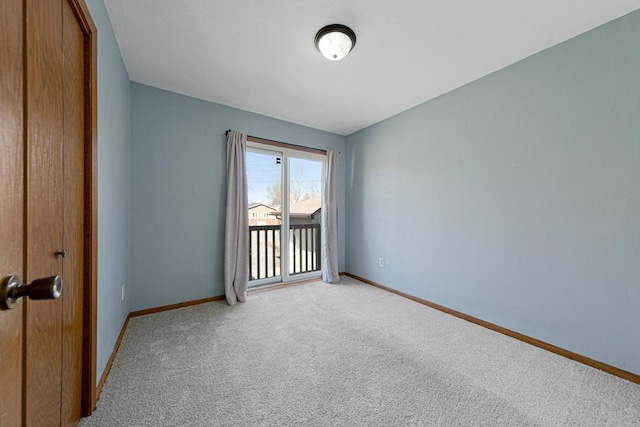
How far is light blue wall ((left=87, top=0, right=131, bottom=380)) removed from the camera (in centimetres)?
149

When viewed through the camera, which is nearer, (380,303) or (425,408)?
(425,408)

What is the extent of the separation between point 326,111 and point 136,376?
3098 mm

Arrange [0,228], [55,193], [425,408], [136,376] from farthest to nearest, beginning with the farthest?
[136,376]
[425,408]
[55,193]
[0,228]

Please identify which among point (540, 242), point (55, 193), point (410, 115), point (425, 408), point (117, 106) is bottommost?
point (425, 408)

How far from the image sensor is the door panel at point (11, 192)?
0.64 meters

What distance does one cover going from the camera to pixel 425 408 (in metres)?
1.37

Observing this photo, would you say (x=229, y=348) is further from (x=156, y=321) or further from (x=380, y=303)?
(x=380, y=303)

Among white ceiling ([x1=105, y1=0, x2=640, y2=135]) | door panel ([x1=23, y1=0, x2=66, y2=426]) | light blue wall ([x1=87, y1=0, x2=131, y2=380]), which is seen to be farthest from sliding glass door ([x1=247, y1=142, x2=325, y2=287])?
door panel ([x1=23, y1=0, x2=66, y2=426])

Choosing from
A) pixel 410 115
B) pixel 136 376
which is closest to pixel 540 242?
pixel 410 115

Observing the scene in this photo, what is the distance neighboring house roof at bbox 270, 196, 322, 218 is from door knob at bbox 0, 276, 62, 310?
303cm

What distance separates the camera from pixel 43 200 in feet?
2.89

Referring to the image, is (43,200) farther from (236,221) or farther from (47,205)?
(236,221)

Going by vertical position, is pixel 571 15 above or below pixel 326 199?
above

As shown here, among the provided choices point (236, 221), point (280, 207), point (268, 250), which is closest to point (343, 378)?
point (236, 221)
